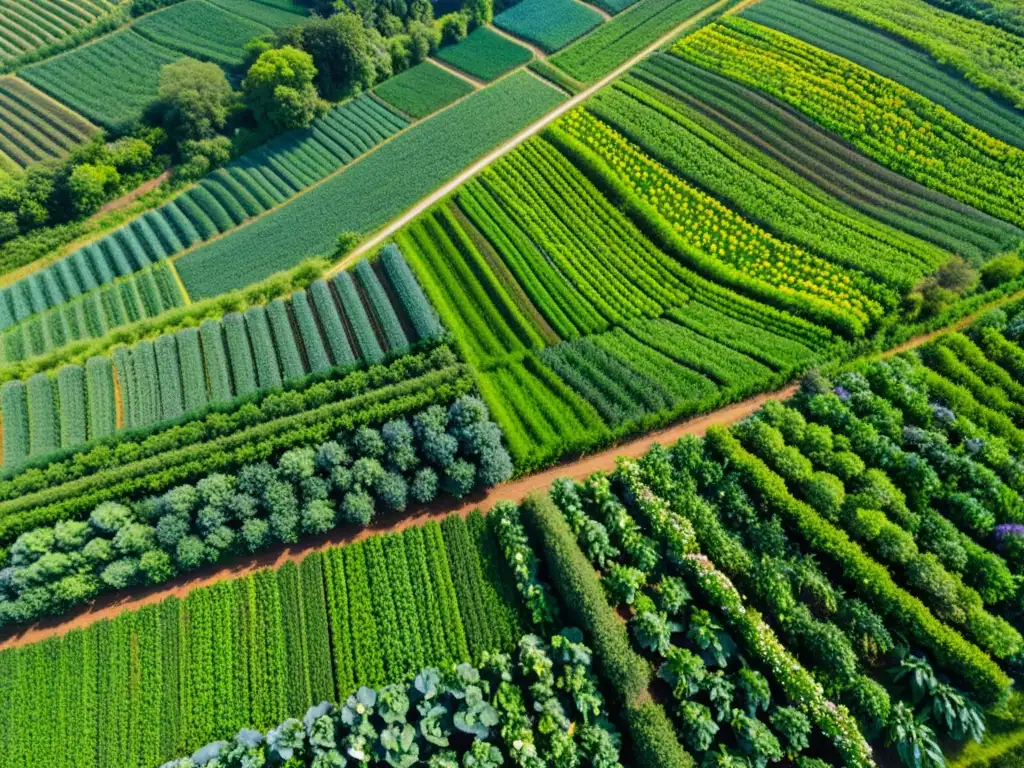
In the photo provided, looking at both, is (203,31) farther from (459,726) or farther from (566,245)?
(459,726)

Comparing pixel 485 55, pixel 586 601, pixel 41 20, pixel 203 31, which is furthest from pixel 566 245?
pixel 41 20

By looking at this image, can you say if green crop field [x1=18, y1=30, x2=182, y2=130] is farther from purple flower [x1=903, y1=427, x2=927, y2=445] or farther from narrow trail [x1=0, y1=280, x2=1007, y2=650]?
purple flower [x1=903, y1=427, x2=927, y2=445]

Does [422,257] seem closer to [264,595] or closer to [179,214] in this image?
[179,214]

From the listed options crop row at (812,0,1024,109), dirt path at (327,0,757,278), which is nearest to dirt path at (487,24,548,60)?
dirt path at (327,0,757,278)

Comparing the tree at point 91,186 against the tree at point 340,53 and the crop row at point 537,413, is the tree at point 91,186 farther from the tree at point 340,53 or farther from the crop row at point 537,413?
the crop row at point 537,413

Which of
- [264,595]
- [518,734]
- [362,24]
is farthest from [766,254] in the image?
[362,24]

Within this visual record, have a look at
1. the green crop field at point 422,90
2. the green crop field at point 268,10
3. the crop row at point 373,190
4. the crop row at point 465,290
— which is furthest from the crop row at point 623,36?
the green crop field at point 268,10

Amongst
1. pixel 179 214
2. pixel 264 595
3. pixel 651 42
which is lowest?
pixel 264 595
